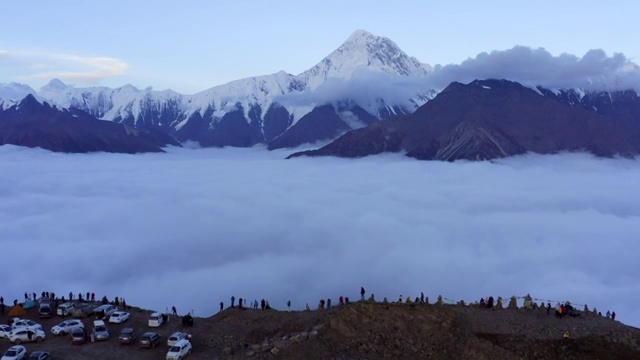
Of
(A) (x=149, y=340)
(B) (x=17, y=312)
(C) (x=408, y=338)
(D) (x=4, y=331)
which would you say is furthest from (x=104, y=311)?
(C) (x=408, y=338)

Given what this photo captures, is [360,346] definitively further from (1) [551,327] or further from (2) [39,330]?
(2) [39,330]

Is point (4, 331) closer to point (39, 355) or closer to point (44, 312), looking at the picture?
point (44, 312)

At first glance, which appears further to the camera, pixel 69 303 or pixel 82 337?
pixel 69 303

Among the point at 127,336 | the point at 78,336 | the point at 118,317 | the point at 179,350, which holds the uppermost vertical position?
the point at 179,350

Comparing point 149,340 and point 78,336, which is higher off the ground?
point 149,340

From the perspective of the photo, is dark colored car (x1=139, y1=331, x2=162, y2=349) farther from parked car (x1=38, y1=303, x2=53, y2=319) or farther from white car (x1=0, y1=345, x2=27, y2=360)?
parked car (x1=38, y1=303, x2=53, y2=319)

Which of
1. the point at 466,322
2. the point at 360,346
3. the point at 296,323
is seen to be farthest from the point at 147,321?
the point at 466,322
